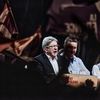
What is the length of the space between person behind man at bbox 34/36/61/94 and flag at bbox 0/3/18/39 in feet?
1.86

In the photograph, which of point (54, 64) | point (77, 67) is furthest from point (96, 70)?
point (54, 64)

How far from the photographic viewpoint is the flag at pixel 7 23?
1571 cm

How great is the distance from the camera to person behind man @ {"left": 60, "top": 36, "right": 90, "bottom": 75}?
15780mm

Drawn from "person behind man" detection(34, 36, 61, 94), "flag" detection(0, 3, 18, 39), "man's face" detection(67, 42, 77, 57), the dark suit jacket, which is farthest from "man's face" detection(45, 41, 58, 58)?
"flag" detection(0, 3, 18, 39)

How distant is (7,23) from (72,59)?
1.25 m

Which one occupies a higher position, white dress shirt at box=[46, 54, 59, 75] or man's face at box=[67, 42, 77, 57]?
man's face at box=[67, 42, 77, 57]

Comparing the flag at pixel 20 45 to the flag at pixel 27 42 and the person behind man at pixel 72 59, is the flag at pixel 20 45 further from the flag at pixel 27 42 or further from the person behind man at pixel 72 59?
the person behind man at pixel 72 59

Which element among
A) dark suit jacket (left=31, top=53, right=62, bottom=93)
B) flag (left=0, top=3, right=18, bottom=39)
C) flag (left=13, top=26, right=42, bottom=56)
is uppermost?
flag (left=0, top=3, right=18, bottom=39)

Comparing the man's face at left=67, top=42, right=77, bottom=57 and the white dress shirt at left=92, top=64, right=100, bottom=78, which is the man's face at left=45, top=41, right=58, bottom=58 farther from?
the white dress shirt at left=92, top=64, right=100, bottom=78

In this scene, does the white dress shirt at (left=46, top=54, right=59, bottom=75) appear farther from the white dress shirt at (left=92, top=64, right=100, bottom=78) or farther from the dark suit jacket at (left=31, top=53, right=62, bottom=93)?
the white dress shirt at (left=92, top=64, right=100, bottom=78)

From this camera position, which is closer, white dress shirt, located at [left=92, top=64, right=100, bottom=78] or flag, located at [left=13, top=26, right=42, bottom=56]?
flag, located at [left=13, top=26, right=42, bottom=56]

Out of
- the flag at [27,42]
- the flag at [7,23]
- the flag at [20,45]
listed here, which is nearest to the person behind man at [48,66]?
A: the flag at [27,42]

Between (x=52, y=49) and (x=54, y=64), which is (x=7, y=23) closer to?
(x=52, y=49)

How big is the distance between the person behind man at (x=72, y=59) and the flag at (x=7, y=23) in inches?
35.3
